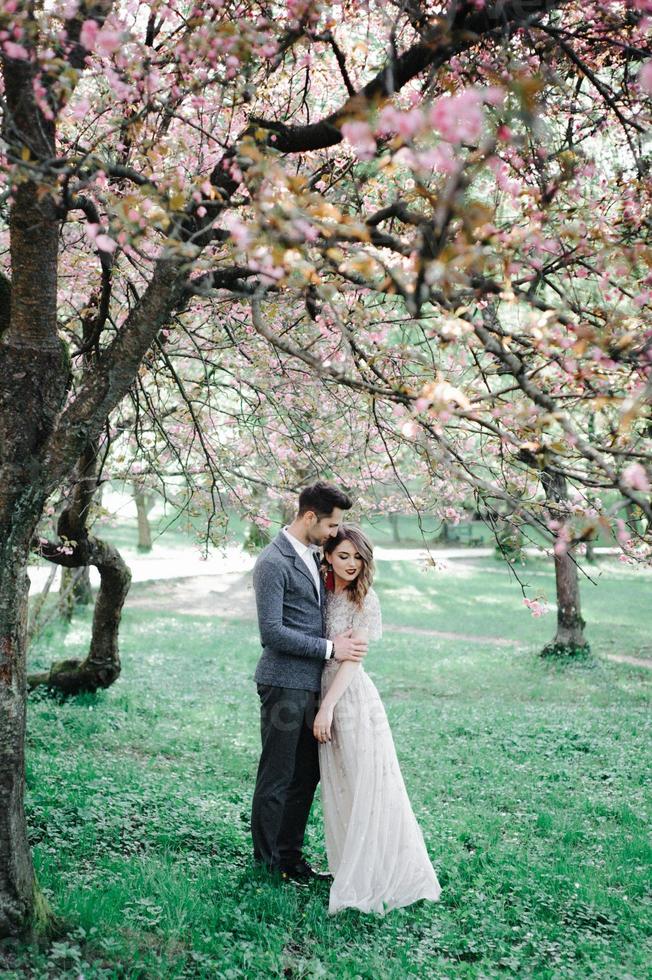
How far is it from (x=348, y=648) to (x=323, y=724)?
473 millimetres

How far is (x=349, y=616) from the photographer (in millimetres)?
5199

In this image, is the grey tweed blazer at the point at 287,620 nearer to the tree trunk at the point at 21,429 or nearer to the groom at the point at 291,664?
the groom at the point at 291,664

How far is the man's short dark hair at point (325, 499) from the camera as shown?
4988 mm

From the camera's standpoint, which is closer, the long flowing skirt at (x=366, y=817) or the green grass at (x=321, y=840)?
the green grass at (x=321, y=840)

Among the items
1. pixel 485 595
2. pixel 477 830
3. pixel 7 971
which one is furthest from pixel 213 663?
pixel 485 595

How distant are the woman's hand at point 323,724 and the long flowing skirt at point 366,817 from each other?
0.14 m

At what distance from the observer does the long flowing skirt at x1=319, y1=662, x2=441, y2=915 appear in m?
4.82

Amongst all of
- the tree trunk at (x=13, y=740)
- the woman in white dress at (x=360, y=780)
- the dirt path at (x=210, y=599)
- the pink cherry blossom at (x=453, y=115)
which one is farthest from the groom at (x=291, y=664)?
the dirt path at (x=210, y=599)

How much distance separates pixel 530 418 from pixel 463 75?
218 cm

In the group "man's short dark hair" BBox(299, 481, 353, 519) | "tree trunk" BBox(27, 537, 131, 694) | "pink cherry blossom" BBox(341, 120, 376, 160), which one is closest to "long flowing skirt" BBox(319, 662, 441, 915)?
"man's short dark hair" BBox(299, 481, 353, 519)

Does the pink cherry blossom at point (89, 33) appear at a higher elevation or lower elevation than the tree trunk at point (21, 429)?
higher

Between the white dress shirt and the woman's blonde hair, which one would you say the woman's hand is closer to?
the white dress shirt

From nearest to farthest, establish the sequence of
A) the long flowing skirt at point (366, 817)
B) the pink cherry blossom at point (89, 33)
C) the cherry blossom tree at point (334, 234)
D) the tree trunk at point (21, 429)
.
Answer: the cherry blossom tree at point (334, 234) → the pink cherry blossom at point (89, 33) → the tree trunk at point (21, 429) → the long flowing skirt at point (366, 817)

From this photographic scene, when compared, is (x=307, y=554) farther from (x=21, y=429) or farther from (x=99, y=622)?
(x=99, y=622)
